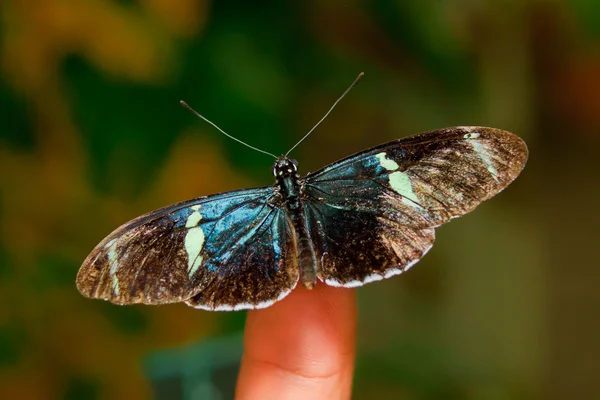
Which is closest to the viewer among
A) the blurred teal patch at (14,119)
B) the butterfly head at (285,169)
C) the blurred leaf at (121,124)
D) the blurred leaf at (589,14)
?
the butterfly head at (285,169)

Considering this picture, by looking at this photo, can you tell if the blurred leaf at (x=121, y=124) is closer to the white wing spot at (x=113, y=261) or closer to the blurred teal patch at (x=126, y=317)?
the blurred teal patch at (x=126, y=317)

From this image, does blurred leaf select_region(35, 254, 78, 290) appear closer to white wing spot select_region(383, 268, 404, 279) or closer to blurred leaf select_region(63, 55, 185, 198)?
blurred leaf select_region(63, 55, 185, 198)

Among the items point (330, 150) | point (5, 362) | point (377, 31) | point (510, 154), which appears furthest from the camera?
point (330, 150)

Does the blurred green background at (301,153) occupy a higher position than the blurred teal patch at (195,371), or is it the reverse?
the blurred green background at (301,153)

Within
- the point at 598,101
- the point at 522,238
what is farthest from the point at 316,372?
the point at 598,101

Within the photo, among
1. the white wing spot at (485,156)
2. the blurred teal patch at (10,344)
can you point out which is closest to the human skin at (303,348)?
the white wing spot at (485,156)

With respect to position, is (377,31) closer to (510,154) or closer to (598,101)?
(598,101)

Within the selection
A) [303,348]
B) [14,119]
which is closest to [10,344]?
[14,119]
